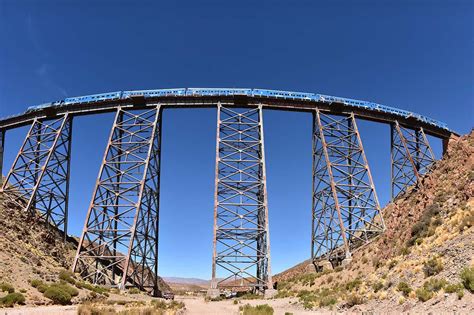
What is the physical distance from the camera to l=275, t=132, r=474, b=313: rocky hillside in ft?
34.4

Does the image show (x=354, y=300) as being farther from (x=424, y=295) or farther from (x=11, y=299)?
(x=11, y=299)

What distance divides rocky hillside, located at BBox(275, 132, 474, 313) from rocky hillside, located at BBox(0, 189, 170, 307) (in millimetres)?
11372

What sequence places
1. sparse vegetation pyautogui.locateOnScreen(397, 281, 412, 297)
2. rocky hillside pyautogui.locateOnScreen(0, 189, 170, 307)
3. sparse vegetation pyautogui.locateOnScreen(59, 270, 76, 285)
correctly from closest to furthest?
sparse vegetation pyautogui.locateOnScreen(397, 281, 412, 297) < rocky hillside pyautogui.locateOnScreen(0, 189, 170, 307) < sparse vegetation pyautogui.locateOnScreen(59, 270, 76, 285)

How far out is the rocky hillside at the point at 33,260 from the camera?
60.2 feet

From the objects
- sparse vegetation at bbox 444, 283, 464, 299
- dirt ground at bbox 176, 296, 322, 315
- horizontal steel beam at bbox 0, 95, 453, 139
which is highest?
horizontal steel beam at bbox 0, 95, 453, 139

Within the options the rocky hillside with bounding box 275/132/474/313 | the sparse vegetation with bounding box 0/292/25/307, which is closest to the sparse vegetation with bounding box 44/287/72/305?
the sparse vegetation with bounding box 0/292/25/307

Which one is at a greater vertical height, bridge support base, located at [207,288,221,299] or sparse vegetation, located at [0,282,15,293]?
sparse vegetation, located at [0,282,15,293]

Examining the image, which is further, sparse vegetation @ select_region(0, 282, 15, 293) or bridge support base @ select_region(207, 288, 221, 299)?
bridge support base @ select_region(207, 288, 221, 299)

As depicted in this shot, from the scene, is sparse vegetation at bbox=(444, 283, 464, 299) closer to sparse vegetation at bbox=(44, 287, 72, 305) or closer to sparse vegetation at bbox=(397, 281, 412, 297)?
sparse vegetation at bbox=(397, 281, 412, 297)

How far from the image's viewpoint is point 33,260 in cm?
2345

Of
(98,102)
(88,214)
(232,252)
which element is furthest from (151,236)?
(98,102)

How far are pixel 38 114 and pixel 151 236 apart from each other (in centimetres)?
1486

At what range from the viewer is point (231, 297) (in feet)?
88.8

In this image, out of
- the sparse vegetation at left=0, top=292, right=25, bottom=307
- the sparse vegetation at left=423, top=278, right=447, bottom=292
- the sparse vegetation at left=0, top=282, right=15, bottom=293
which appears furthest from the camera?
the sparse vegetation at left=0, top=282, right=15, bottom=293
